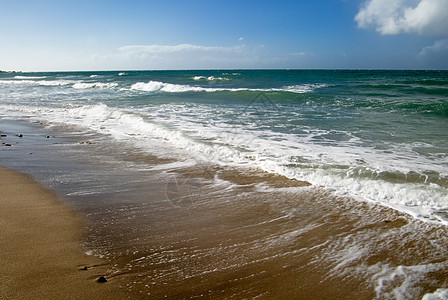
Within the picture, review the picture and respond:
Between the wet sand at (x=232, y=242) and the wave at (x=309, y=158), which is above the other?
the wave at (x=309, y=158)

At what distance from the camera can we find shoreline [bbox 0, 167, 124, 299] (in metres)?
2.44

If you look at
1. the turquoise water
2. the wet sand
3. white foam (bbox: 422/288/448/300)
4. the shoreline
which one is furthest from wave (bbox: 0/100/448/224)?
the shoreline

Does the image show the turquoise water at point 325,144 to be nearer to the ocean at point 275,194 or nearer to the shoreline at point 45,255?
the ocean at point 275,194

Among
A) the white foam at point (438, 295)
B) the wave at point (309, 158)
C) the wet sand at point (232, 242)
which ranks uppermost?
the wave at point (309, 158)

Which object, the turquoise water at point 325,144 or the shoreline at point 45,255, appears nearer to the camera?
the shoreline at point 45,255

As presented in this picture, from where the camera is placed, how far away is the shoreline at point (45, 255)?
2.44 meters

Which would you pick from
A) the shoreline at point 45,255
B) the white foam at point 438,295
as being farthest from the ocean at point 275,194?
the shoreline at point 45,255

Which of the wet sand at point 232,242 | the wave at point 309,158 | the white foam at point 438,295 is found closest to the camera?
the white foam at point 438,295

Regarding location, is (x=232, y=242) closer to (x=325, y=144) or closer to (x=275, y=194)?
(x=275, y=194)

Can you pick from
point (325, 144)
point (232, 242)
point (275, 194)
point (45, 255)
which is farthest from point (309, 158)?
point (45, 255)

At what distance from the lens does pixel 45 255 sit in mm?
2936

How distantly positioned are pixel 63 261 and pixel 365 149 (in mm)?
6370

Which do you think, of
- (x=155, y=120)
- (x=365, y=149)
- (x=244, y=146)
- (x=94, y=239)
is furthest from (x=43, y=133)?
(x=365, y=149)

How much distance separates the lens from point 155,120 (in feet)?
37.9
